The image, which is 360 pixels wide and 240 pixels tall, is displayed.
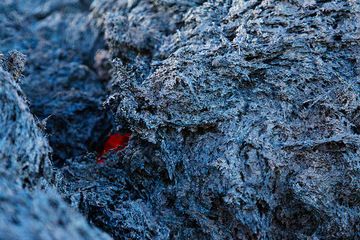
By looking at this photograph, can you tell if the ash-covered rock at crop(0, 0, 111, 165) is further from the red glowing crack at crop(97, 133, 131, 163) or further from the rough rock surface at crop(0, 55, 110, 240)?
the rough rock surface at crop(0, 55, 110, 240)

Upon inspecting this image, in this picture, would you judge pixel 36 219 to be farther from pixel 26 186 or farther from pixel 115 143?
pixel 115 143

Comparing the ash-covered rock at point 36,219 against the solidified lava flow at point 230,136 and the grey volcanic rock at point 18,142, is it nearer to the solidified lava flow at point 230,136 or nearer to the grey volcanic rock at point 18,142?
the grey volcanic rock at point 18,142

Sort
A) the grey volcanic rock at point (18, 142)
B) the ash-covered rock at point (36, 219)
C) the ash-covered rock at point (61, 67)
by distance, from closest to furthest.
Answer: the ash-covered rock at point (36, 219) < the grey volcanic rock at point (18, 142) < the ash-covered rock at point (61, 67)

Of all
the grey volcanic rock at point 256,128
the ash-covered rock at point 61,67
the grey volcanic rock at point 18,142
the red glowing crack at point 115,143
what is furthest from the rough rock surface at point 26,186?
the ash-covered rock at point 61,67

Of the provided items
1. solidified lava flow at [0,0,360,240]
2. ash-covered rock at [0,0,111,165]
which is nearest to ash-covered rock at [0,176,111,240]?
solidified lava flow at [0,0,360,240]

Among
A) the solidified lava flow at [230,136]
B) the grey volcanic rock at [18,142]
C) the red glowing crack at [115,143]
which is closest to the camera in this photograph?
the grey volcanic rock at [18,142]
